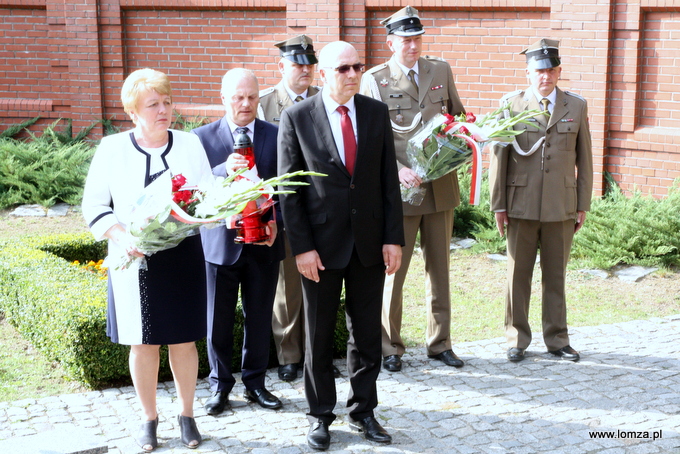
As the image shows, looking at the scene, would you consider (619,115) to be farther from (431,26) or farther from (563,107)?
(563,107)

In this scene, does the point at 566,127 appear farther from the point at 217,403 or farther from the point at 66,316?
the point at 66,316

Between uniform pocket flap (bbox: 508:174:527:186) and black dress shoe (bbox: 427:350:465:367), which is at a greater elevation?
uniform pocket flap (bbox: 508:174:527:186)

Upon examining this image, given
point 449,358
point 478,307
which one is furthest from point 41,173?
point 449,358

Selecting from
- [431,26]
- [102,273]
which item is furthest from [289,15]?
[102,273]

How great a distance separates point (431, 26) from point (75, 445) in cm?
796

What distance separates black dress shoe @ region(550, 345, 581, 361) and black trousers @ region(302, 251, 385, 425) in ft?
6.26

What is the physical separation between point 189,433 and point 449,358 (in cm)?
213

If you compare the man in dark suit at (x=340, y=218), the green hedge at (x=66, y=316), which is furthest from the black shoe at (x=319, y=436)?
the green hedge at (x=66, y=316)

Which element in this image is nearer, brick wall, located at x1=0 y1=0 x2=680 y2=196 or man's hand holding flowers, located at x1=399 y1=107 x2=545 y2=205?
man's hand holding flowers, located at x1=399 y1=107 x2=545 y2=205

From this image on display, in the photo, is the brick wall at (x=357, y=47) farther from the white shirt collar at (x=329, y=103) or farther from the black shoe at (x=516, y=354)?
the white shirt collar at (x=329, y=103)

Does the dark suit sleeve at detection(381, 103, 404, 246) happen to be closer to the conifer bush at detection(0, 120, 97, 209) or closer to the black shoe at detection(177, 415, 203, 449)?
the black shoe at detection(177, 415, 203, 449)

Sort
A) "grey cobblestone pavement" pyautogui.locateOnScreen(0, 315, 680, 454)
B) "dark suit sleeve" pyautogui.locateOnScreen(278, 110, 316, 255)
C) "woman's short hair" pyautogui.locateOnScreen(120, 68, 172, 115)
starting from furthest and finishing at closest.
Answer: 1. "grey cobblestone pavement" pyautogui.locateOnScreen(0, 315, 680, 454)
2. "dark suit sleeve" pyautogui.locateOnScreen(278, 110, 316, 255)
3. "woman's short hair" pyautogui.locateOnScreen(120, 68, 172, 115)

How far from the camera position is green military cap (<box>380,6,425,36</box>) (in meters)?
5.80

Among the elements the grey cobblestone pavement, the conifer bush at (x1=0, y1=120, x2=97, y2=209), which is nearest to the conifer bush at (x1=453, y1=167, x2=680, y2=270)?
the grey cobblestone pavement
